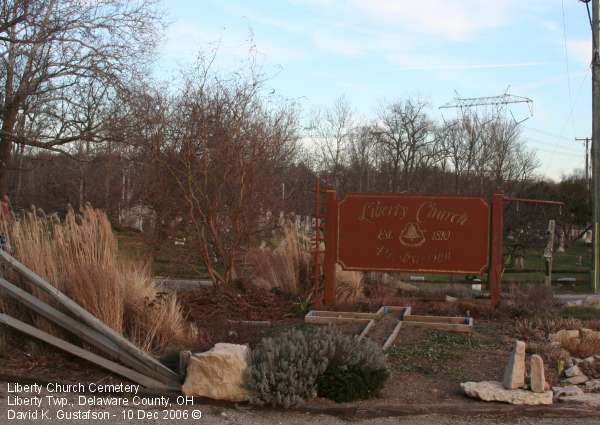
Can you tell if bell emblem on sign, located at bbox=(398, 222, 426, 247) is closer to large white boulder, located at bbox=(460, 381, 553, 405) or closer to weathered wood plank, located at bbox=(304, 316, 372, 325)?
weathered wood plank, located at bbox=(304, 316, 372, 325)

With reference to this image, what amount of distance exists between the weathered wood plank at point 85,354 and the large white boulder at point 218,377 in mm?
361

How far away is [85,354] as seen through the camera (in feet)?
24.0

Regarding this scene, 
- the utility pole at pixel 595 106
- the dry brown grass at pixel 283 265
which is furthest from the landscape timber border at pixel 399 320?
the utility pole at pixel 595 106

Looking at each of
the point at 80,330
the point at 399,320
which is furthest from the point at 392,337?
the point at 80,330

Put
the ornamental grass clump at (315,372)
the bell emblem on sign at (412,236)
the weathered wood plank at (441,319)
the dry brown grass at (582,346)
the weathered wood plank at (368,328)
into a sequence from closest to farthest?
the ornamental grass clump at (315,372) < the dry brown grass at (582,346) < the weathered wood plank at (368,328) < the weathered wood plank at (441,319) < the bell emblem on sign at (412,236)

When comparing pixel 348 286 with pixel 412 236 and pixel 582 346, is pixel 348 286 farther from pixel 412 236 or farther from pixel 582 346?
pixel 582 346

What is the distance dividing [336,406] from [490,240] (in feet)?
17.9

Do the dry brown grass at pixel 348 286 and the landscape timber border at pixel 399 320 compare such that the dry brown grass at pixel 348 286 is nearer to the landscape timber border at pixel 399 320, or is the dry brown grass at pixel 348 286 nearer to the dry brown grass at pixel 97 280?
the landscape timber border at pixel 399 320

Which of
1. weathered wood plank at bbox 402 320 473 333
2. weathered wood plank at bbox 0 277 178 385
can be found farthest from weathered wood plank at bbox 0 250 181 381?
weathered wood plank at bbox 402 320 473 333

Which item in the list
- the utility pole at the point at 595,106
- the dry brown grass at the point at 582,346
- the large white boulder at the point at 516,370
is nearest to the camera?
the large white boulder at the point at 516,370

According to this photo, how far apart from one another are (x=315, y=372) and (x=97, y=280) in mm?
2944

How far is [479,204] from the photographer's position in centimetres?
1098

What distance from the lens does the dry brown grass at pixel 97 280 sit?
802 cm

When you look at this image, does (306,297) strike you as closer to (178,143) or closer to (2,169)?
(178,143)
